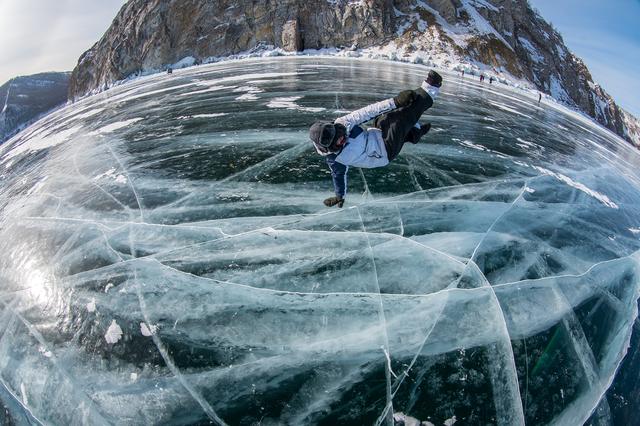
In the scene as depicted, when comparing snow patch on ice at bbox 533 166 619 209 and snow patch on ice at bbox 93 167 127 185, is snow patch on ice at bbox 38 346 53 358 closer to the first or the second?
snow patch on ice at bbox 93 167 127 185

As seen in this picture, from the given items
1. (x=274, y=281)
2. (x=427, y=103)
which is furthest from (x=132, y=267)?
(x=427, y=103)

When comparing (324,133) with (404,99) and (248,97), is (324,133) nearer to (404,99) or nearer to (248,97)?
(404,99)

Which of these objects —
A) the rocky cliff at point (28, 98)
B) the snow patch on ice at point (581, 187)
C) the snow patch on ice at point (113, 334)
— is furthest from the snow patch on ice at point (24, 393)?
the rocky cliff at point (28, 98)

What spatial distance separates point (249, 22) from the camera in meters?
30.5

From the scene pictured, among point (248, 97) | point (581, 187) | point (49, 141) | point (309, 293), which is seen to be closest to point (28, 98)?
point (49, 141)

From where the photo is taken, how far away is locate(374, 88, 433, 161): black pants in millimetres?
2824

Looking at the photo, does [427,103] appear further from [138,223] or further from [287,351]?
[138,223]

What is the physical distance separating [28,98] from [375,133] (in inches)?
2164

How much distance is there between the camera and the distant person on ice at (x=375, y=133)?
2660mm

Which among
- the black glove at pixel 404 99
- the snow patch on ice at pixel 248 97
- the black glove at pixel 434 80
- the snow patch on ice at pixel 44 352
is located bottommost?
the snow patch on ice at pixel 44 352

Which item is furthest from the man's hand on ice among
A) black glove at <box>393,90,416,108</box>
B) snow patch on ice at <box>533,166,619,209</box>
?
snow patch on ice at <box>533,166,619,209</box>

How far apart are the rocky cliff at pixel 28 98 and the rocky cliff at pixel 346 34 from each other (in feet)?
23.0

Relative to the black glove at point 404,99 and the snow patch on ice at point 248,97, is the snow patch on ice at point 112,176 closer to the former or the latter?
the black glove at point 404,99

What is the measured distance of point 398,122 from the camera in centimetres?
282
